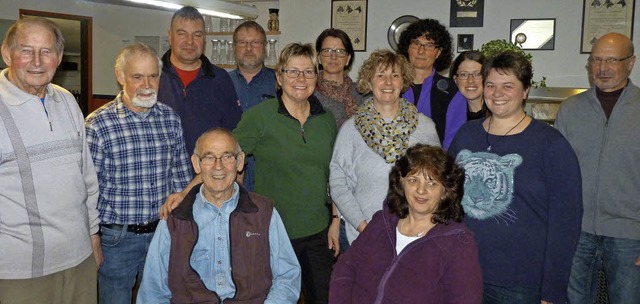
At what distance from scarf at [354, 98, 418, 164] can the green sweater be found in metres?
0.25

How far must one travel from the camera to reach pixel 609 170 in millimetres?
2750

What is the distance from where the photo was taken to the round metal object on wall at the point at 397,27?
19.6 feet

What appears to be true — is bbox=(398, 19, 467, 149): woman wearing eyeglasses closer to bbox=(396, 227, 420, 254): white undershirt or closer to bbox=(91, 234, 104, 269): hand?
bbox=(396, 227, 420, 254): white undershirt

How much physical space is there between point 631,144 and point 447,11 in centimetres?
339

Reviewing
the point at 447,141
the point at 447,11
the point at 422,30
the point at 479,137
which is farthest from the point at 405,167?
the point at 447,11

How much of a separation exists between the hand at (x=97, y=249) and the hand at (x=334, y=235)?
43.3 inches

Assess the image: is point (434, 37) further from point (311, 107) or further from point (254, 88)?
point (254, 88)

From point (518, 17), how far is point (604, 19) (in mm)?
768

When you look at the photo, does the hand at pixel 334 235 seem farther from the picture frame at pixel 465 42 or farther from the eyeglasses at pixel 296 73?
the picture frame at pixel 465 42

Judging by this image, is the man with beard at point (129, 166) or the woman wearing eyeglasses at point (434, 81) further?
the woman wearing eyeglasses at point (434, 81)

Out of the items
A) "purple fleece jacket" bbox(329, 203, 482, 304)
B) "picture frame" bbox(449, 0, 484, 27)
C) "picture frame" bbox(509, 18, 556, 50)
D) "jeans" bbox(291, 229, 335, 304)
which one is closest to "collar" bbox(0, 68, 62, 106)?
"jeans" bbox(291, 229, 335, 304)

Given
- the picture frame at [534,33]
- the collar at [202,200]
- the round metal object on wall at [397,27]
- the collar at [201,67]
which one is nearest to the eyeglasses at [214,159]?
the collar at [202,200]

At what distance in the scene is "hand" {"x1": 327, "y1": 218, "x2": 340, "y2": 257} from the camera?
9.47 ft

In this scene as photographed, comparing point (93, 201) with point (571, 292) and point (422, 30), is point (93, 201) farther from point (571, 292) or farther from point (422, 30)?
point (571, 292)
